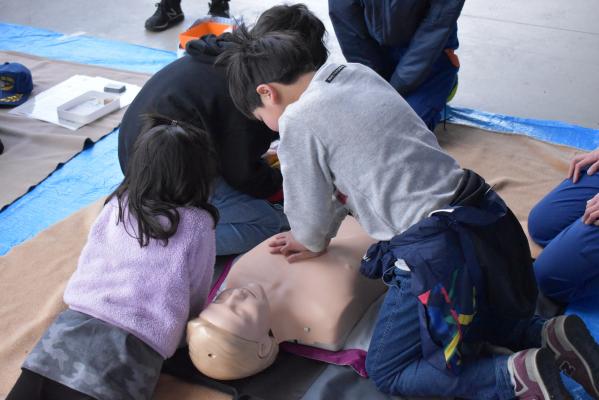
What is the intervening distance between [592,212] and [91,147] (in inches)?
73.9

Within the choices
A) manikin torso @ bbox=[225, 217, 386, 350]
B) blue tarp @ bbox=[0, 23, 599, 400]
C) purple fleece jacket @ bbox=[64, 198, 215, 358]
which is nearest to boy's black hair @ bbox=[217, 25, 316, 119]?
purple fleece jacket @ bbox=[64, 198, 215, 358]

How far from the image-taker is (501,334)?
55.9 inches

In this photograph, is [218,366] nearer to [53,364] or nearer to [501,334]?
[53,364]

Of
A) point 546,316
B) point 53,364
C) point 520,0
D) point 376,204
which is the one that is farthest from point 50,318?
point 520,0

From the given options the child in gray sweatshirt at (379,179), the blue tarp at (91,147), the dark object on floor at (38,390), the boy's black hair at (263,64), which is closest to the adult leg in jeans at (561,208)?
the blue tarp at (91,147)

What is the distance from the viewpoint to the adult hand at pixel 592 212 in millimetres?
1541

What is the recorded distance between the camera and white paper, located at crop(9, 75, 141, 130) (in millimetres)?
2575

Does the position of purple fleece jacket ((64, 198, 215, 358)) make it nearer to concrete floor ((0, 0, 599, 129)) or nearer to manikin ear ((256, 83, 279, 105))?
manikin ear ((256, 83, 279, 105))

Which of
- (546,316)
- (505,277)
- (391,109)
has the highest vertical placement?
(391,109)

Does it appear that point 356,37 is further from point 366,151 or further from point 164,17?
point 164,17

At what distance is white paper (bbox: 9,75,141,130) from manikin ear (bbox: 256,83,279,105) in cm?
149

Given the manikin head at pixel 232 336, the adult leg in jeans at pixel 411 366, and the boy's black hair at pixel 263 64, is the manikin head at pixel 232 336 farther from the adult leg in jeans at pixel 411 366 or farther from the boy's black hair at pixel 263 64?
the boy's black hair at pixel 263 64

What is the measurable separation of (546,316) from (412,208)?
0.67 meters

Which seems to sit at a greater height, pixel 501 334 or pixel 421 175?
pixel 421 175
